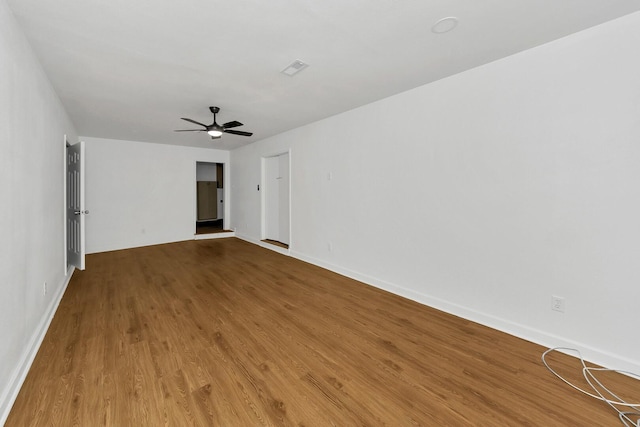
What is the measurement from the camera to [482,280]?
8.77ft

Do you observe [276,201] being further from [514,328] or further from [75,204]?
[514,328]

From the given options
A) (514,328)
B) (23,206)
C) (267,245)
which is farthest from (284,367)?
(267,245)

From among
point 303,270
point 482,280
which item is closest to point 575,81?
point 482,280

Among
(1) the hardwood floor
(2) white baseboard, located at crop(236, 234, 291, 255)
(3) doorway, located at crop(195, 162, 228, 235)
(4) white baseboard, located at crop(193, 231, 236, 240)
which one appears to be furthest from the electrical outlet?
(3) doorway, located at crop(195, 162, 228, 235)

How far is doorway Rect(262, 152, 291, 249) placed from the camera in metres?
5.74

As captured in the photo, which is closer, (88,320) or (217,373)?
(217,373)

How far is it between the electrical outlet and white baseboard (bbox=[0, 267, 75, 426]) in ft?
12.3

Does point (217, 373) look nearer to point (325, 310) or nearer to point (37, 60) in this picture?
point (325, 310)

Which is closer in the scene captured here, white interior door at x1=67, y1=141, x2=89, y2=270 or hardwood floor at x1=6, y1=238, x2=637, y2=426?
hardwood floor at x1=6, y1=238, x2=637, y2=426

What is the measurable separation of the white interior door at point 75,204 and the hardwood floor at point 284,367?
81cm

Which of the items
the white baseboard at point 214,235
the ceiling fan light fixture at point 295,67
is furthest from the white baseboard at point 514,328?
the white baseboard at point 214,235

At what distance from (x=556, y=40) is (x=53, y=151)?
501 centimetres

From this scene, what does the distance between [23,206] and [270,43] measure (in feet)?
7.30

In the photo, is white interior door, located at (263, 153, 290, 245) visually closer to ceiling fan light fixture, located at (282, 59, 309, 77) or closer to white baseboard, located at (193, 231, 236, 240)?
white baseboard, located at (193, 231, 236, 240)
